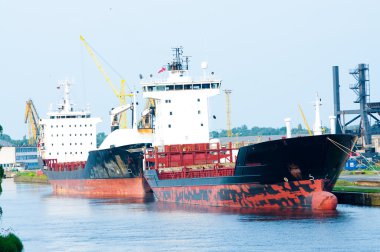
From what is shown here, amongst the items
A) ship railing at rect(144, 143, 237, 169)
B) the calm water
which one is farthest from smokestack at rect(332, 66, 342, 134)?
the calm water

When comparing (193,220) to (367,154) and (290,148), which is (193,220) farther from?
(367,154)

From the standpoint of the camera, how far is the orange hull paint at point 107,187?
65.6 metres

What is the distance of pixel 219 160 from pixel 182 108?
18.3 ft

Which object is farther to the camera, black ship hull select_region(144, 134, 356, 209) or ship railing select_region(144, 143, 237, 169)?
ship railing select_region(144, 143, 237, 169)

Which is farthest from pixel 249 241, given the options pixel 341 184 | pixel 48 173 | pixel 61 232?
pixel 48 173

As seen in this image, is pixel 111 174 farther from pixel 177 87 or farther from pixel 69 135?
pixel 69 135

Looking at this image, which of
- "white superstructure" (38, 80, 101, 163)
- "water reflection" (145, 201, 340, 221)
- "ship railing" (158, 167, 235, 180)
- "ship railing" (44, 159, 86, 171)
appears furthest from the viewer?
"white superstructure" (38, 80, 101, 163)

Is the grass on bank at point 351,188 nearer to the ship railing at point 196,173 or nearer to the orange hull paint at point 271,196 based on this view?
the orange hull paint at point 271,196

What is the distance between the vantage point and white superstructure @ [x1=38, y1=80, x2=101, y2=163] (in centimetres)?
8750

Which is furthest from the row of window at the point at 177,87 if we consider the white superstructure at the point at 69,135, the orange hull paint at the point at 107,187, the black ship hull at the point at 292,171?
the white superstructure at the point at 69,135

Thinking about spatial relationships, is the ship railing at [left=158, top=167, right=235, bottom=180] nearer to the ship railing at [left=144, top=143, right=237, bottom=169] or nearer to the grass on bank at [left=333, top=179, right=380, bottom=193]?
the ship railing at [left=144, top=143, right=237, bottom=169]

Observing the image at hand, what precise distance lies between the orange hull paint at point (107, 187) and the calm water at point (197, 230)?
1324cm

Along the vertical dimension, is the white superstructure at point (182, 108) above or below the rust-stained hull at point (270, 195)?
above

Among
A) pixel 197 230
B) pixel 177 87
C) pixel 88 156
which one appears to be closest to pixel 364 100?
pixel 88 156
